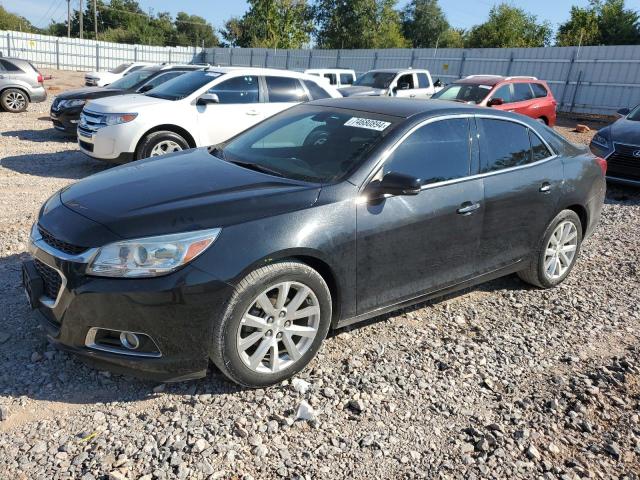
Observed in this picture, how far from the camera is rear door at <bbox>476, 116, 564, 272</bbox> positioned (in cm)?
406

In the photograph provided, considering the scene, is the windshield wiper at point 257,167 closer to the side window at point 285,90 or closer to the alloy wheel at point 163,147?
the alloy wheel at point 163,147

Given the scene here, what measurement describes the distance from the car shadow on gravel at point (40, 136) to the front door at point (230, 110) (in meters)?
4.50

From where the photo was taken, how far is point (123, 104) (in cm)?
821

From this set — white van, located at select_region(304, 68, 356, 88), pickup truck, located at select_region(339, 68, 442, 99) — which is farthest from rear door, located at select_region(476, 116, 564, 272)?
white van, located at select_region(304, 68, 356, 88)

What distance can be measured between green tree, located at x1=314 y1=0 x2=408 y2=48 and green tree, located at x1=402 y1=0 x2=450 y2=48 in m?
11.3

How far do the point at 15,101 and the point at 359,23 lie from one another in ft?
135

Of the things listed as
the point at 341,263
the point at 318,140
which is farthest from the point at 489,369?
the point at 318,140

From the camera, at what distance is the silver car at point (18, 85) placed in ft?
47.1

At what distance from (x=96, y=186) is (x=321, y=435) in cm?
211

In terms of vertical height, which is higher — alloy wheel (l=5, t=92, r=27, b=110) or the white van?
the white van

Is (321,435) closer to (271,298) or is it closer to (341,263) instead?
(271,298)

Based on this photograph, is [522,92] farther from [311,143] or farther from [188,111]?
[311,143]

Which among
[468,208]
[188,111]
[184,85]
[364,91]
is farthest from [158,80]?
[468,208]

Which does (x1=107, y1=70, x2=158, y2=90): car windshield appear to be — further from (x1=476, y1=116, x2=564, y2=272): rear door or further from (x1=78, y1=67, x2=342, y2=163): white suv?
(x1=476, y1=116, x2=564, y2=272): rear door
